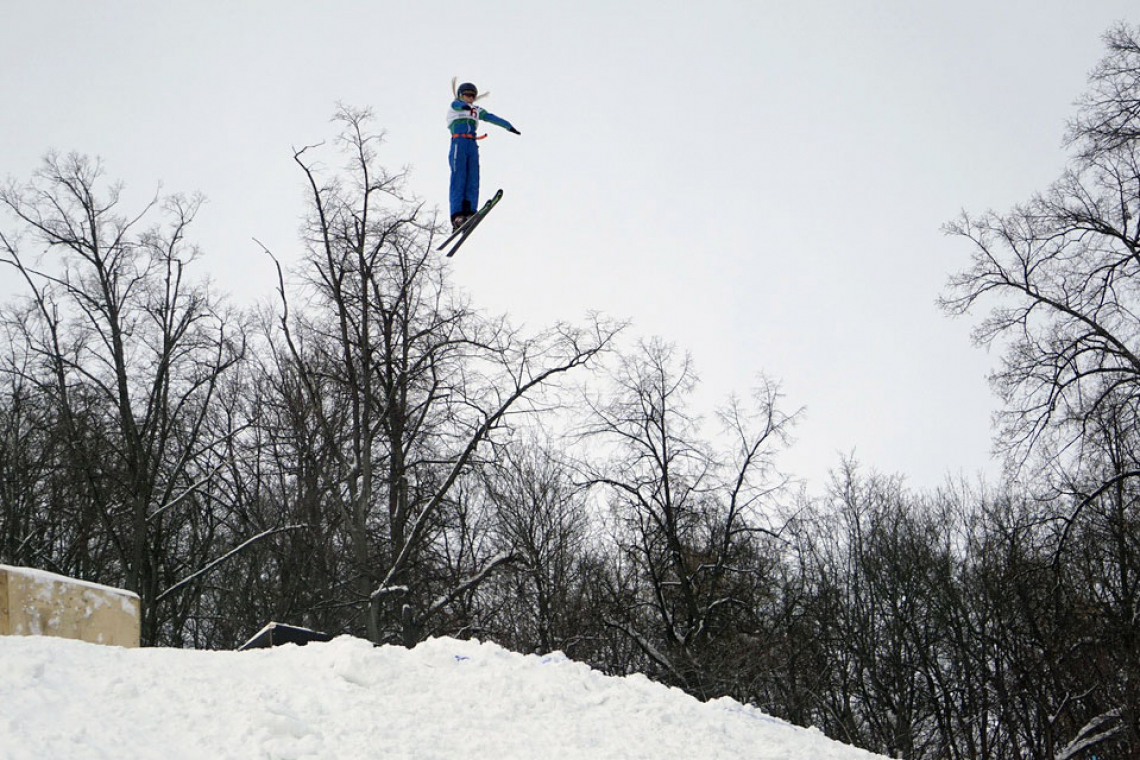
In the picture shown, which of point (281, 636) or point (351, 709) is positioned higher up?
point (281, 636)

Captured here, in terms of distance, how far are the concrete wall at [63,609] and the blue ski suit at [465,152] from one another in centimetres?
599

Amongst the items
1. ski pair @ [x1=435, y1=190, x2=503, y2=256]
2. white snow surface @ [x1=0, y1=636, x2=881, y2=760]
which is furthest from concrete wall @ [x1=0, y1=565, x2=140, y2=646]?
ski pair @ [x1=435, y1=190, x2=503, y2=256]

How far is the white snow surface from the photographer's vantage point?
623 cm

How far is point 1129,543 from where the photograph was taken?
23.9 metres

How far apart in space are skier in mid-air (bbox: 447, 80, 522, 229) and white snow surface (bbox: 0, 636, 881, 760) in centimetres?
564

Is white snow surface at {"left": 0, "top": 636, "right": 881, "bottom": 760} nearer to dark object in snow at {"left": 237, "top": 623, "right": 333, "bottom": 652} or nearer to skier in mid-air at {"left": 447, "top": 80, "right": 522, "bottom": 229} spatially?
dark object in snow at {"left": 237, "top": 623, "right": 333, "bottom": 652}

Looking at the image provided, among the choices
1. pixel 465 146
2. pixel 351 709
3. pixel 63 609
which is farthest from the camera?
pixel 465 146

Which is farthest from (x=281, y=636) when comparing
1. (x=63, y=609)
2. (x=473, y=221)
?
(x=473, y=221)

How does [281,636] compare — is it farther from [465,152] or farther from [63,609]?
[465,152]

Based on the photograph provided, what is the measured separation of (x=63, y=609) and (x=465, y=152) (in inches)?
265

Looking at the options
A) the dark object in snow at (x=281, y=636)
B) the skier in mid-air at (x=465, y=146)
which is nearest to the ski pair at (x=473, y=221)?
the skier in mid-air at (x=465, y=146)

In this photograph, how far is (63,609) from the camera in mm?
8875

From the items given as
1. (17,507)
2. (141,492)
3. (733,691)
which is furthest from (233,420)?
(733,691)

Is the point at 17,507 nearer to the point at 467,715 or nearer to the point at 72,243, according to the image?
the point at 72,243
